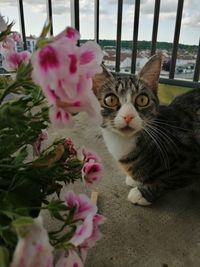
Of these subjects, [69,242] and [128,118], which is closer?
[69,242]

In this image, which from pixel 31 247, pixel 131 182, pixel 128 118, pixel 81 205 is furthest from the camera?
pixel 131 182

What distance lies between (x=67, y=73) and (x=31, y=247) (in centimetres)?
16

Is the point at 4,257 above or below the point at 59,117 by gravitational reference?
below

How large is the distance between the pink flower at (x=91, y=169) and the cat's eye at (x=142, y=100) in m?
0.34

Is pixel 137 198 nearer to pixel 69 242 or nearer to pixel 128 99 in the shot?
pixel 128 99

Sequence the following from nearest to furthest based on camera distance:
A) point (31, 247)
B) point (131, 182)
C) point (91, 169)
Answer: point (31, 247) < point (91, 169) < point (131, 182)

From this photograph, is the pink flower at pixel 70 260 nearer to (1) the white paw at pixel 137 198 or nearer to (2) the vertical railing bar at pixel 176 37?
(1) the white paw at pixel 137 198

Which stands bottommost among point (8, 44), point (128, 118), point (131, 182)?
point (131, 182)

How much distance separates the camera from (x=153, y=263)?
0.65m

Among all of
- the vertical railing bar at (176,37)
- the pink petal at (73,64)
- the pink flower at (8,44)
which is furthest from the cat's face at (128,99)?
the vertical railing bar at (176,37)

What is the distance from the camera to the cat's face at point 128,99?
2.41 feet

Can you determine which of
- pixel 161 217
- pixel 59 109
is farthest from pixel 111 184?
pixel 59 109

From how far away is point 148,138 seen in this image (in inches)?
32.7

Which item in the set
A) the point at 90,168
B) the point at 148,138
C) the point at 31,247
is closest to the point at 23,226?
the point at 31,247
